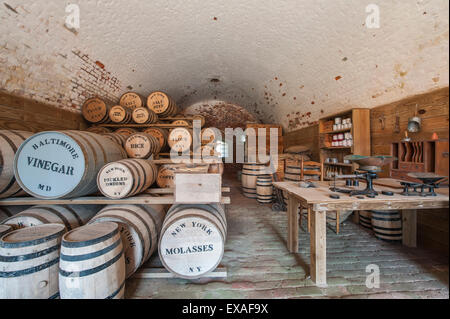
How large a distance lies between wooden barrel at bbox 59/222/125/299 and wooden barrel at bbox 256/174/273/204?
334 cm

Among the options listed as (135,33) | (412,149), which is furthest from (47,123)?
(412,149)

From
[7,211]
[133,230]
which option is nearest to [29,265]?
[133,230]

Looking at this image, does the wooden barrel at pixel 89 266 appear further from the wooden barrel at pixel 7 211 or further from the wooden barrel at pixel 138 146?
the wooden barrel at pixel 138 146

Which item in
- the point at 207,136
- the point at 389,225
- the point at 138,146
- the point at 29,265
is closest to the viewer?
the point at 29,265

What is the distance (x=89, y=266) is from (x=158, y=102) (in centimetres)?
413

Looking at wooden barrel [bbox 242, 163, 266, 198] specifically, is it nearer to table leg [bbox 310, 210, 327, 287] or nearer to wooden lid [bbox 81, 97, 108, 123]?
table leg [bbox 310, 210, 327, 287]

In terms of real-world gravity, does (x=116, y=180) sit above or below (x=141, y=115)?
below

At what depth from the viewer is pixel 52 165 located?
1.69 metres

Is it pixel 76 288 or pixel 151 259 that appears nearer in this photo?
pixel 76 288

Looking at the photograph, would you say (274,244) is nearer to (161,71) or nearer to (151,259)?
(151,259)

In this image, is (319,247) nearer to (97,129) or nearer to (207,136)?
(207,136)

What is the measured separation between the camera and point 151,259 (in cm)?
206

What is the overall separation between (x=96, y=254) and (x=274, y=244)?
6.45ft

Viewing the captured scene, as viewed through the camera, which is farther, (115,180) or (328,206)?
(115,180)
